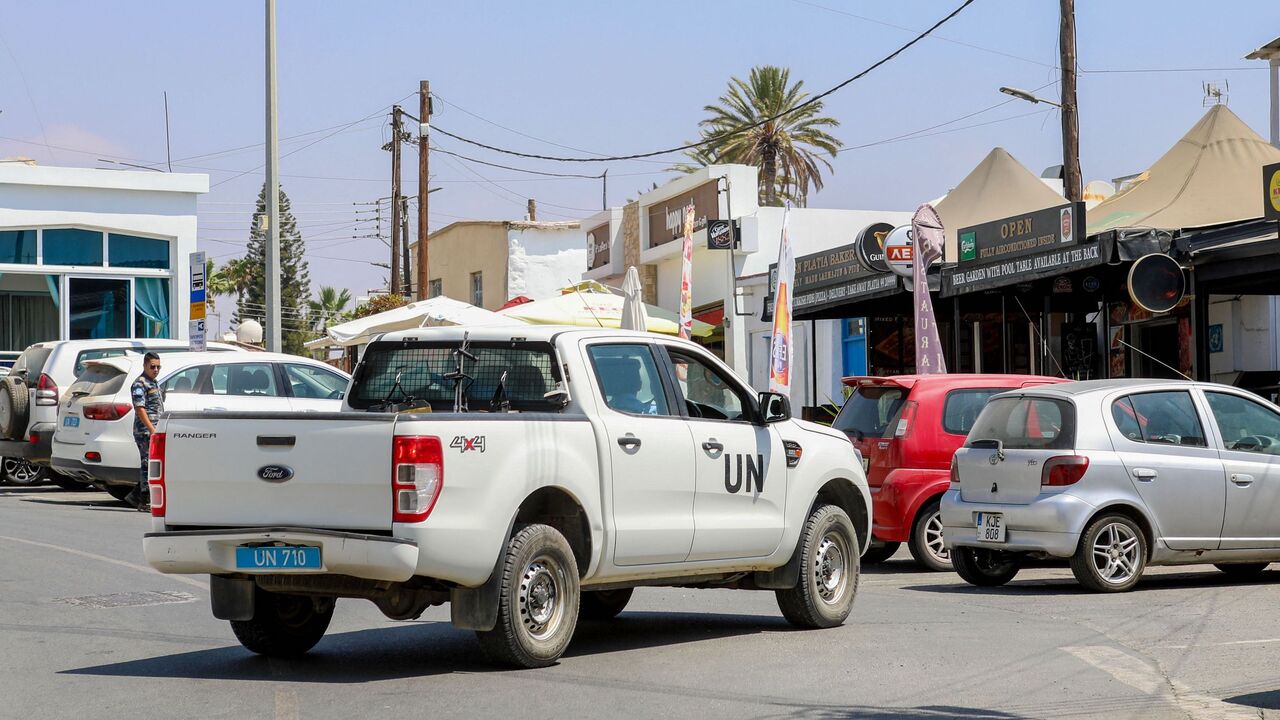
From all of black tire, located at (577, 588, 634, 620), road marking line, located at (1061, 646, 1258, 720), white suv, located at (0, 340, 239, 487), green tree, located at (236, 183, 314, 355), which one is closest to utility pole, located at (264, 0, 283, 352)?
white suv, located at (0, 340, 239, 487)

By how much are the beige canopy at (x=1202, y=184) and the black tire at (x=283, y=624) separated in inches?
565

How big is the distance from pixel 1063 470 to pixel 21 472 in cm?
1658

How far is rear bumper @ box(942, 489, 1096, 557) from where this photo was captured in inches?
443

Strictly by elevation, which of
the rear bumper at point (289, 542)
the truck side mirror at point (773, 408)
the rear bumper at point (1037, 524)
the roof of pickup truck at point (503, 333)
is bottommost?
the rear bumper at point (1037, 524)

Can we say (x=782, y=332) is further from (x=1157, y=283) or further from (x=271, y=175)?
(x=271, y=175)

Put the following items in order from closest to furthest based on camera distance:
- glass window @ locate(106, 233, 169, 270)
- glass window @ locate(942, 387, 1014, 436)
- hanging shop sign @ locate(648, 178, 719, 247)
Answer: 1. glass window @ locate(942, 387, 1014, 436)
2. glass window @ locate(106, 233, 169, 270)
3. hanging shop sign @ locate(648, 178, 719, 247)

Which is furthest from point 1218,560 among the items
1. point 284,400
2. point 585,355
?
point 284,400

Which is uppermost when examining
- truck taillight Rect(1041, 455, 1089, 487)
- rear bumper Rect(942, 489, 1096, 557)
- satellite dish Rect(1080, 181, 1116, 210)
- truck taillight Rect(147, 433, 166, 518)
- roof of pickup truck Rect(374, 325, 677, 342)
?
satellite dish Rect(1080, 181, 1116, 210)

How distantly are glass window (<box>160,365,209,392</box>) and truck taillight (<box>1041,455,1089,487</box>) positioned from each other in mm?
10820

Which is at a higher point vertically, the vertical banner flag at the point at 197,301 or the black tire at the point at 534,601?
the vertical banner flag at the point at 197,301

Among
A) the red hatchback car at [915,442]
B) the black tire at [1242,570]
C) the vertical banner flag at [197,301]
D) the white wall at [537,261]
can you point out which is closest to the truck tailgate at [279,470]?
the red hatchback car at [915,442]

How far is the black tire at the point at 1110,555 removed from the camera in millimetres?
11320

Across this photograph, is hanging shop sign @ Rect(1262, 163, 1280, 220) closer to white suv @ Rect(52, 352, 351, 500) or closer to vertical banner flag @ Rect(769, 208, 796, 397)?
vertical banner flag @ Rect(769, 208, 796, 397)

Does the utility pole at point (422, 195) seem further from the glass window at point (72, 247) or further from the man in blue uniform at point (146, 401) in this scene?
the man in blue uniform at point (146, 401)
